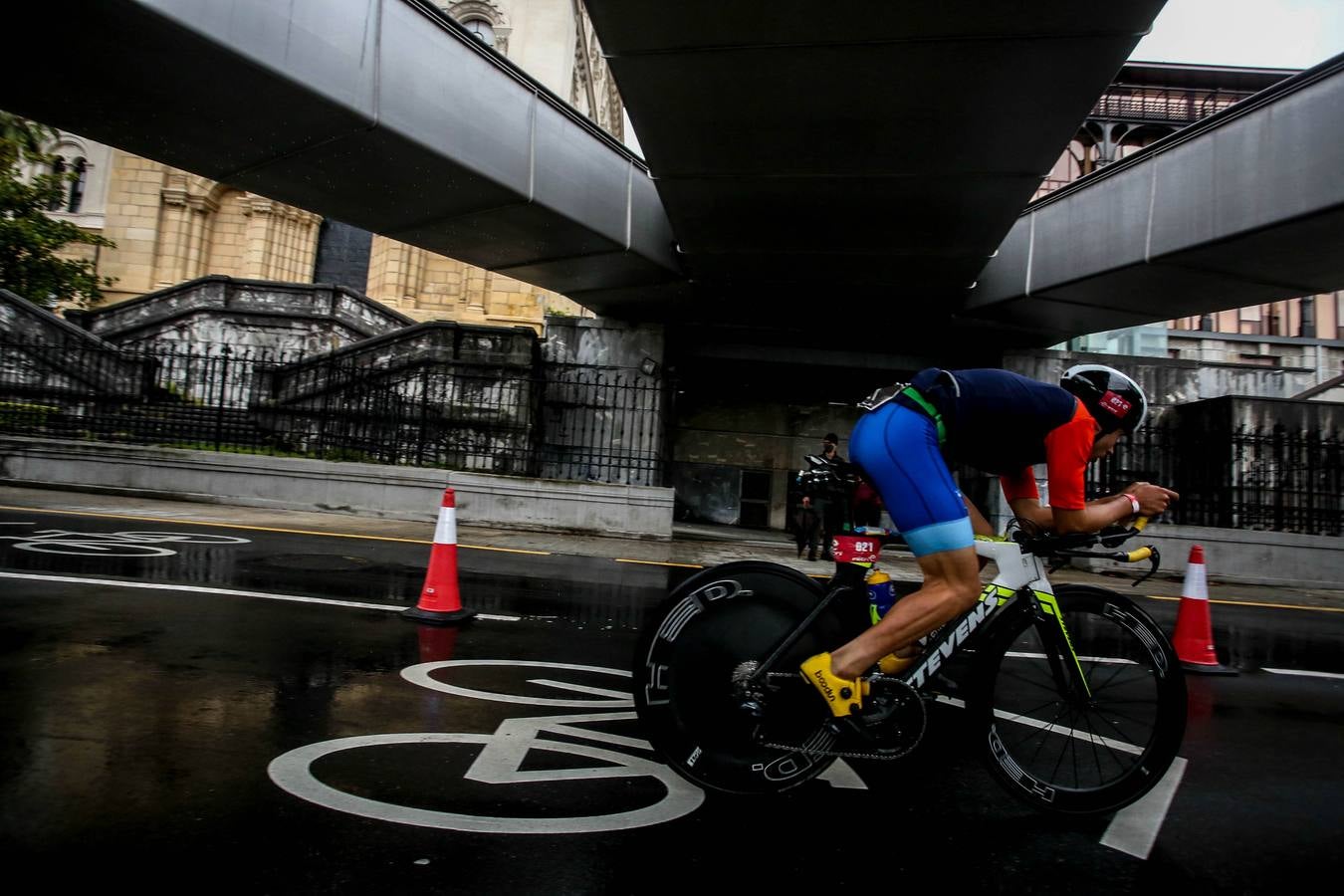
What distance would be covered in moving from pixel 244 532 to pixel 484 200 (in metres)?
5.39

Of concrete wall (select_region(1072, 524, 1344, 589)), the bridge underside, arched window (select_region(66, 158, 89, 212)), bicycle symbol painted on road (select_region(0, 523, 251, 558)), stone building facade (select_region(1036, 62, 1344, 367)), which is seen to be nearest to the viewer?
the bridge underside

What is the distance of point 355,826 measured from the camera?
2416mm

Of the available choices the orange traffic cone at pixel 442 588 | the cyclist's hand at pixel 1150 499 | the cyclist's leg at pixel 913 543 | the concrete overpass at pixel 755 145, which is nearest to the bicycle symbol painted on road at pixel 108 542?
the orange traffic cone at pixel 442 588

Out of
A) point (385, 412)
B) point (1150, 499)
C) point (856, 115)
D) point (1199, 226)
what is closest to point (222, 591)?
point (1150, 499)

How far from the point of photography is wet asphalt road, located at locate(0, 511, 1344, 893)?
2256mm

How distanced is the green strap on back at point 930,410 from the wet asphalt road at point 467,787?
1.40 metres

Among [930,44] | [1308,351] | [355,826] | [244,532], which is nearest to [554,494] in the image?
[244,532]

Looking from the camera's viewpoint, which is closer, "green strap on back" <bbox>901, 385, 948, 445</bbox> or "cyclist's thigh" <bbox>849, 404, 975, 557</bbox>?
"cyclist's thigh" <bbox>849, 404, 975, 557</bbox>

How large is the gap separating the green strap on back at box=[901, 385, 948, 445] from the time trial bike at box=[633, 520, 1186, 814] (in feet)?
1.54

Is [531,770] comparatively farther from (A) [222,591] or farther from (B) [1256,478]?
(B) [1256,478]

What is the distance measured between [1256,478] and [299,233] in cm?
3646

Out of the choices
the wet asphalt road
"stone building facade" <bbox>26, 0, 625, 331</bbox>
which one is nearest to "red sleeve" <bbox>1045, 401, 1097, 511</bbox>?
the wet asphalt road

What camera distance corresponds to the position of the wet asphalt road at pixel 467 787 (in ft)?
7.40

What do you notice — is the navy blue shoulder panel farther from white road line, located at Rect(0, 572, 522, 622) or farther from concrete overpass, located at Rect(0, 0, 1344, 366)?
concrete overpass, located at Rect(0, 0, 1344, 366)
